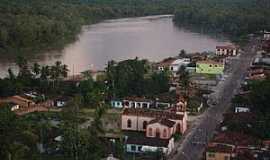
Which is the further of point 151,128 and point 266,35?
point 266,35

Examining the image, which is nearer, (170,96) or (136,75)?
(170,96)

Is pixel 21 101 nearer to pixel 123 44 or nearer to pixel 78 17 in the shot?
pixel 123 44

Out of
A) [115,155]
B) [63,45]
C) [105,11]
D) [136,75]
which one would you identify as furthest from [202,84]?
[105,11]

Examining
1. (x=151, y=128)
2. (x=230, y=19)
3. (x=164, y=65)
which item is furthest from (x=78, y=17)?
(x=151, y=128)

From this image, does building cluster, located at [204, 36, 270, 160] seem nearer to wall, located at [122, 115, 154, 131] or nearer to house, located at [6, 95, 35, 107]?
wall, located at [122, 115, 154, 131]

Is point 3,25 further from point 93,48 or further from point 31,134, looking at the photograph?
point 31,134

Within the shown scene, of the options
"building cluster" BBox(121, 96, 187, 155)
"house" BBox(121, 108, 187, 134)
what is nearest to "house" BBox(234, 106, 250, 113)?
"building cluster" BBox(121, 96, 187, 155)

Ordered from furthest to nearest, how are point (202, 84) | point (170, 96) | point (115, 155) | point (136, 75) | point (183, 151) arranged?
point (202, 84)
point (136, 75)
point (170, 96)
point (183, 151)
point (115, 155)
